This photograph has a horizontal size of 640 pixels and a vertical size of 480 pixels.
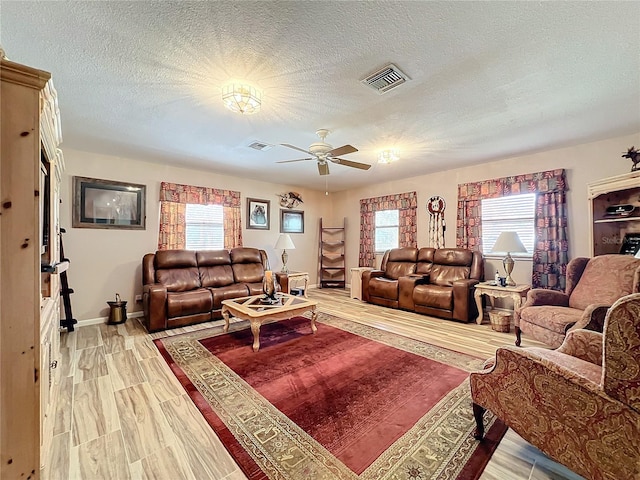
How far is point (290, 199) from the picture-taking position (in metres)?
6.39

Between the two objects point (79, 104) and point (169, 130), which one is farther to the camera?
point (169, 130)

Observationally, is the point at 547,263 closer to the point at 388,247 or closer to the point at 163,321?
the point at 388,247

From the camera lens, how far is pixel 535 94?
7.72 feet

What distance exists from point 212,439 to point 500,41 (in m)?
3.14

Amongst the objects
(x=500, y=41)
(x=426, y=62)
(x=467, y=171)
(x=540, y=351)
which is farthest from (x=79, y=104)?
(x=467, y=171)

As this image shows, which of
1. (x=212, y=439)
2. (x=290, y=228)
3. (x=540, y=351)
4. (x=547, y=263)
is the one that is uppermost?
(x=290, y=228)

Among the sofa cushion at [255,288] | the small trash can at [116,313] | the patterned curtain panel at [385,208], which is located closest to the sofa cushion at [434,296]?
the patterned curtain panel at [385,208]

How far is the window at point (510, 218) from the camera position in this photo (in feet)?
13.7

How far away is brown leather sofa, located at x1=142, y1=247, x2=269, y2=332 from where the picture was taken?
3.59 meters

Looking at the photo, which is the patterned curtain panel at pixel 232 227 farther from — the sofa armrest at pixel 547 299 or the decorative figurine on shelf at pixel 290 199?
the sofa armrest at pixel 547 299

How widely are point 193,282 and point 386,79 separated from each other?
3.92 meters

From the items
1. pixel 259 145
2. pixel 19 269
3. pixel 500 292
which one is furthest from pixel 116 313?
pixel 500 292

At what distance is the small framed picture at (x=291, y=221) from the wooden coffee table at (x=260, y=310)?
2.84 meters

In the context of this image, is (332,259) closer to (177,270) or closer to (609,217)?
(177,270)
